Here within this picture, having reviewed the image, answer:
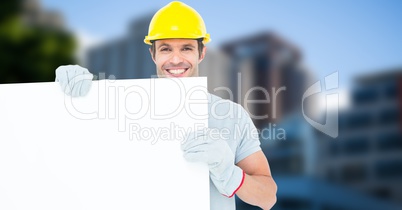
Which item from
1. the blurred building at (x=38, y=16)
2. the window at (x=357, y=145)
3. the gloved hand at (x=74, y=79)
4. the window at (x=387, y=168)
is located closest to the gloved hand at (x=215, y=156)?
the gloved hand at (x=74, y=79)

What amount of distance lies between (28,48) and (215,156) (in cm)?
1052

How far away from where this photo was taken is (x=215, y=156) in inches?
79.6

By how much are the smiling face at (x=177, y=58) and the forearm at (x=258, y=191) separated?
0.70 m

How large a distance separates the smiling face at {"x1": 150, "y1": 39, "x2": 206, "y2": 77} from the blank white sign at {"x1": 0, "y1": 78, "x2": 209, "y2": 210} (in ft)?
1.44

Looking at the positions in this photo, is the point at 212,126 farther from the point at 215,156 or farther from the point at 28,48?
the point at 28,48

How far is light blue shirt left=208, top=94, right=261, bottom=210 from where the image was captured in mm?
2361

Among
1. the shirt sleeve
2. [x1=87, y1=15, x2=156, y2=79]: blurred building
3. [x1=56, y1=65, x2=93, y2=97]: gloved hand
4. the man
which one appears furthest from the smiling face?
[x1=87, y1=15, x2=156, y2=79]: blurred building

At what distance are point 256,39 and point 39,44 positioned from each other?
659 centimetres

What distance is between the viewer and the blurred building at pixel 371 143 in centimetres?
1988

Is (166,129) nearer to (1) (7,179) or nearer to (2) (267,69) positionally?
(1) (7,179)

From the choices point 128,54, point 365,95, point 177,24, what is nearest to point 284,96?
point 128,54

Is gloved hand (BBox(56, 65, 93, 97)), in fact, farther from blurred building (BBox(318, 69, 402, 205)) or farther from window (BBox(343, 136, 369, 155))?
window (BBox(343, 136, 369, 155))

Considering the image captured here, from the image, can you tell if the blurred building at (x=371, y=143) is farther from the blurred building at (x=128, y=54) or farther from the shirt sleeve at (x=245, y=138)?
the shirt sleeve at (x=245, y=138)

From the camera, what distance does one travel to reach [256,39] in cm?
1504
